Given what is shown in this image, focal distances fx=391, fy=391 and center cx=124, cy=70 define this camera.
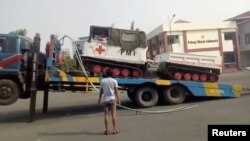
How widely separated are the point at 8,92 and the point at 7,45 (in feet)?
4.84

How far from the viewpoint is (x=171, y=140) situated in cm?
854

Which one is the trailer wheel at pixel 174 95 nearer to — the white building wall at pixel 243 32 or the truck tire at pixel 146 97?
the truck tire at pixel 146 97

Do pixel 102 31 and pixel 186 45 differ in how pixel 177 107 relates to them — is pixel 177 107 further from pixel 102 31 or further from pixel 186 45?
pixel 186 45

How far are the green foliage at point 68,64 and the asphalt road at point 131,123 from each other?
64.2 inches

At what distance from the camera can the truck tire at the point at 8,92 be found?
11.9 m

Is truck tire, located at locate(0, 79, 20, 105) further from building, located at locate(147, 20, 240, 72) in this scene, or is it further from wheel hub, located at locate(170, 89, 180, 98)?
building, located at locate(147, 20, 240, 72)

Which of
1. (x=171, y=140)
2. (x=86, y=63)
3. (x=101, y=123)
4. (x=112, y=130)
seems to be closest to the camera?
(x=171, y=140)

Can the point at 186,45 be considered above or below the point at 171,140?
above

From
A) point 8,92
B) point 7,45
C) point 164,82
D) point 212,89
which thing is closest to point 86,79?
point 8,92

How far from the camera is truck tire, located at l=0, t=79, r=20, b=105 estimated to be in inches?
467

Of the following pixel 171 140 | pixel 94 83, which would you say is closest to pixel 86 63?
Result: pixel 94 83

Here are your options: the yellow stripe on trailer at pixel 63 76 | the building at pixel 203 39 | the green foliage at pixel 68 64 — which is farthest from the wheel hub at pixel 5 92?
the building at pixel 203 39

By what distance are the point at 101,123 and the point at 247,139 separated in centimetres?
510

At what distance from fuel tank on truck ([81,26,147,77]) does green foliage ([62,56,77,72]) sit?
1.44ft
